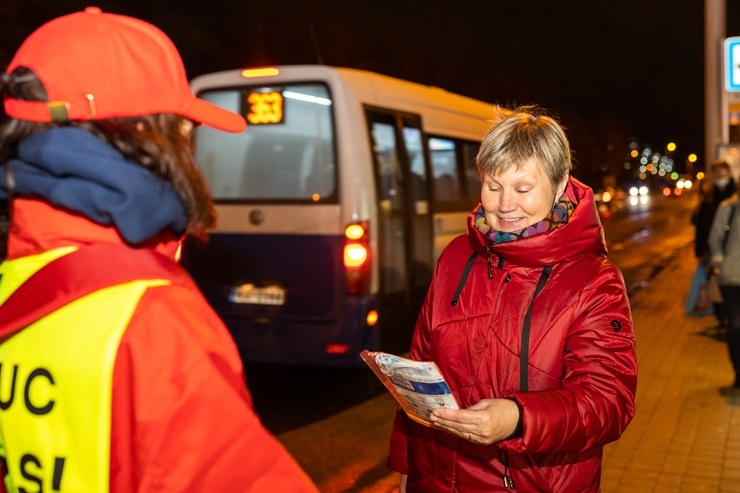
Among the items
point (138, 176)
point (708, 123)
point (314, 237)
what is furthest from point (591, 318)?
point (708, 123)

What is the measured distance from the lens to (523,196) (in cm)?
248

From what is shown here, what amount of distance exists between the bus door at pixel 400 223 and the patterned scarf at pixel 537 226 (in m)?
4.74

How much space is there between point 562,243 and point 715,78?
36.1 ft

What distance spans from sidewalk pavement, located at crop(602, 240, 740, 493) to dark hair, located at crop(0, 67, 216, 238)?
412cm

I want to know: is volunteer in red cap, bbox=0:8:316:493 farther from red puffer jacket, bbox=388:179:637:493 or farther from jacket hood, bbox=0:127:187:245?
red puffer jacket, bbox=388:179:637:493

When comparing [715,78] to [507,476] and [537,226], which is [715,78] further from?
[507,476]

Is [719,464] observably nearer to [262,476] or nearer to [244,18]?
[262,476]

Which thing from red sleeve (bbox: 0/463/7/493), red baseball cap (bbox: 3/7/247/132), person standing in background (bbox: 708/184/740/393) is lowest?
person standing in background (bbox: 708/184/740/393)

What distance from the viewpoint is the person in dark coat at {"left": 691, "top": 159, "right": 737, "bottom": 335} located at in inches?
372

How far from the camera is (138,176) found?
4.38 feet

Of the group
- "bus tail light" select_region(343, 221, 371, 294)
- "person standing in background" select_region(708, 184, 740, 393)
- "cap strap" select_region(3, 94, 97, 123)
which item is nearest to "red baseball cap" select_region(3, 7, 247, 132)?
"cap strap" select_region(3, 94, 97, 123)

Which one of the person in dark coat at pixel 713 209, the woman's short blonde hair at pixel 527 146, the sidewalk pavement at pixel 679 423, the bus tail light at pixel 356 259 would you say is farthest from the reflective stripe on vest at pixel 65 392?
the person in dark coat at pixel 713 209

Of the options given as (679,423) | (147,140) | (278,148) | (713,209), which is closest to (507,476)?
(147,140)

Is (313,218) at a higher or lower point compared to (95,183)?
lower
